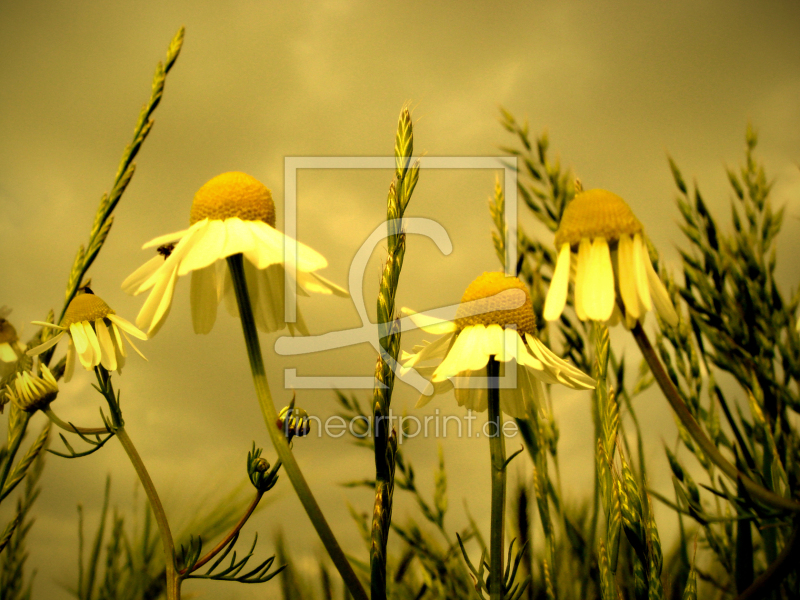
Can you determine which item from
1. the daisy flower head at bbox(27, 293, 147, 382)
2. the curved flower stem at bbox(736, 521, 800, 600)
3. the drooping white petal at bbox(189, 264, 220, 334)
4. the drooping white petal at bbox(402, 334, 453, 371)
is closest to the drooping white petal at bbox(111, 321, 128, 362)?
the daisy flower head at bbox(27, 293, 147, 382)

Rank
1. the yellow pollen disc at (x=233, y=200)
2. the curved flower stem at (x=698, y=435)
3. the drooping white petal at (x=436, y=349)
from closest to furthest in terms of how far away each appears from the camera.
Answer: the curved flower stem at (x=698, y=435) < the yellow pollen disc at (x=233, y=200) < the drooping white petal at (x=436, y=349)

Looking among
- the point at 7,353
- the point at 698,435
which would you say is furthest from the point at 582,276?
the point at 7,353

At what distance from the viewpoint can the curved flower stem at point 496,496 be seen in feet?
1.31

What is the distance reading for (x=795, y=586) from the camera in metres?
0.71

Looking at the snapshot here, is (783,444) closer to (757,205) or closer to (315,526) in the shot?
(757,205)

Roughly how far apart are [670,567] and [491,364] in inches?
40.0

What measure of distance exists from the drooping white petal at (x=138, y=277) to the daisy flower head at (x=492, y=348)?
220 millimetres

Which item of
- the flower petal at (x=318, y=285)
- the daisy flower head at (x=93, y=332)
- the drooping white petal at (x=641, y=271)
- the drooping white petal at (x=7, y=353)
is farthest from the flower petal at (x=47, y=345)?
the drooping white petal at (x=641, y=271)

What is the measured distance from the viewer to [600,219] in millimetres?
374

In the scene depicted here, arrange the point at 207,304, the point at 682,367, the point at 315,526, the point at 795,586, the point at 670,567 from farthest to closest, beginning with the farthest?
the point at 670,567 < the point at 682,367 < the point at 795,586 < the point at 207,304 < the point at 315,526

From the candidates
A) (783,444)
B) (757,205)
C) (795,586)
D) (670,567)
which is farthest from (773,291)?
(670,567)

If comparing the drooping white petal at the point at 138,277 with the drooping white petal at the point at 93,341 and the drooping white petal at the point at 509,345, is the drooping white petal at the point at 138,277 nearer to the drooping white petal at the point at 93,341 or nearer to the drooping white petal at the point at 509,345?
the drooping white petal at the point at 93,341

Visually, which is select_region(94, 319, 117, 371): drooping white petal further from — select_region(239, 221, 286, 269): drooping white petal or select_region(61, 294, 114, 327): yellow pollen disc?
select_region(239, 221, 286, 269): drooping white petal

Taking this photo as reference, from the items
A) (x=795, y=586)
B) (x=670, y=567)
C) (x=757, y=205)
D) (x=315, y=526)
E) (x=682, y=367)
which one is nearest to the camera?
(x=315, y=526)
